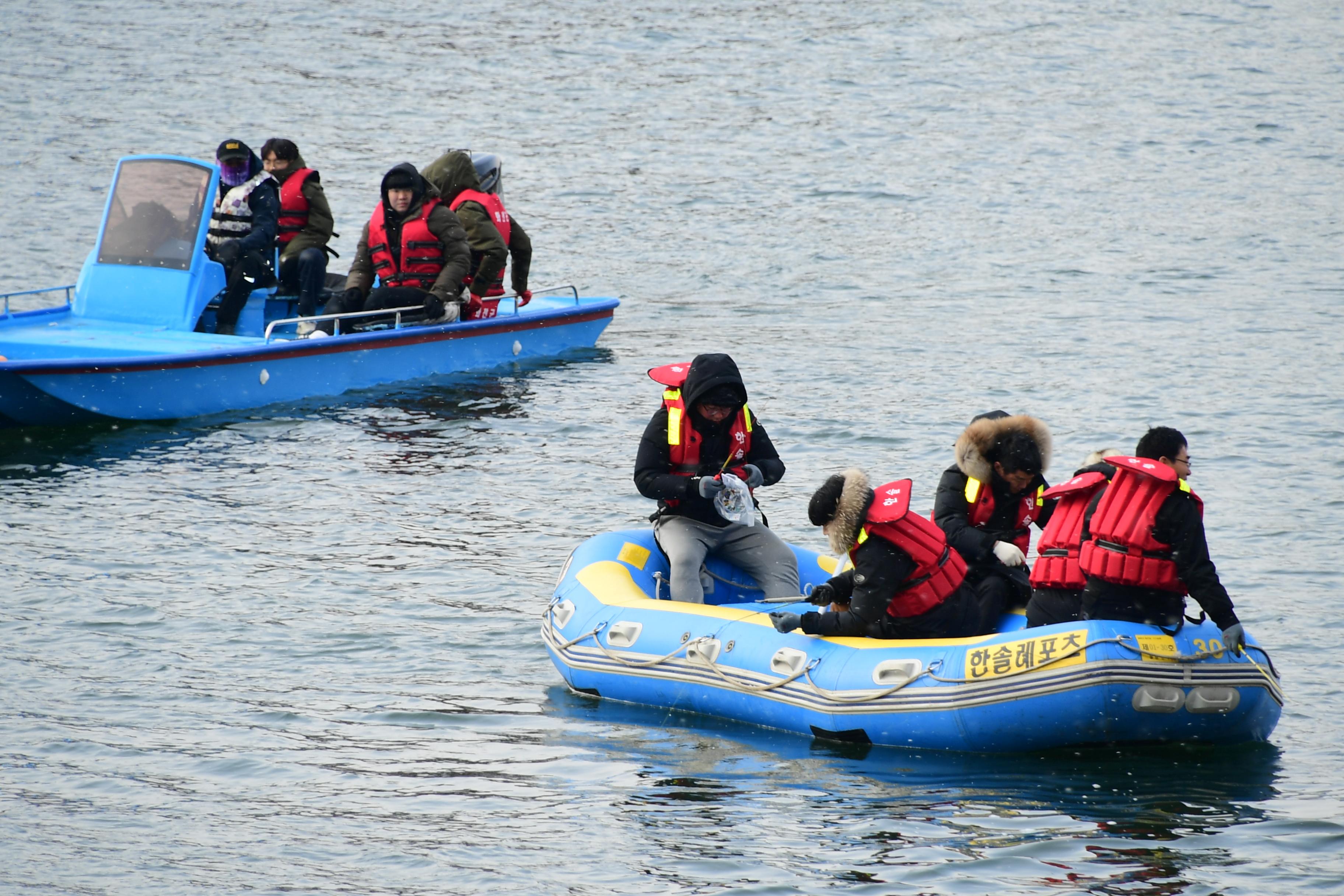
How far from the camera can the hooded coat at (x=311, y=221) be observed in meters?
14.7

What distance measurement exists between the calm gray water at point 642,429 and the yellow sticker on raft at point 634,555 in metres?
0.73

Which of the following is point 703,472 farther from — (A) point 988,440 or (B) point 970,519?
(A) point 988,440

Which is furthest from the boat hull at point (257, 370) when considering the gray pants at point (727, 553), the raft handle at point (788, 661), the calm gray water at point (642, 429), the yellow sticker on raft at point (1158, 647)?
the yellow sticker on raft at point (1158, 647)

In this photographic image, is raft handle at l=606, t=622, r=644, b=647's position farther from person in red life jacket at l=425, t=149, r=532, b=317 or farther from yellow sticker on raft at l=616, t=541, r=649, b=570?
person in red life jacket at l=425, t=149, r=532, b=317

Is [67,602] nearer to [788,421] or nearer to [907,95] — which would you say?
[788,421]

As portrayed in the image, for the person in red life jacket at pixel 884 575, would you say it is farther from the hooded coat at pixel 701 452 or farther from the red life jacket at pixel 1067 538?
the hooded coat at pixel 701 452

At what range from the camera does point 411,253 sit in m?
14.6

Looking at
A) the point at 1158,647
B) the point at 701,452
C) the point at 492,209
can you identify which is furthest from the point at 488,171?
the point at 1158,647

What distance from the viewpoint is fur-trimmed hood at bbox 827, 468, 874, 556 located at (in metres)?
7.22

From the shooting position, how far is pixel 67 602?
969 centimetres

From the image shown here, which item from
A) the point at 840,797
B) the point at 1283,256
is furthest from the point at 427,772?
the point at 1283,256

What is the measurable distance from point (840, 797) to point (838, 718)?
0.55m

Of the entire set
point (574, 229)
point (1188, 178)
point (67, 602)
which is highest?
point (1188, 178)

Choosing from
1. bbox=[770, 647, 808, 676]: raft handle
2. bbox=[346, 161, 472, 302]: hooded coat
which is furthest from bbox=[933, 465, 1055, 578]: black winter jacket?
bbox=[346, 161, 472, 302]: hooded coat
